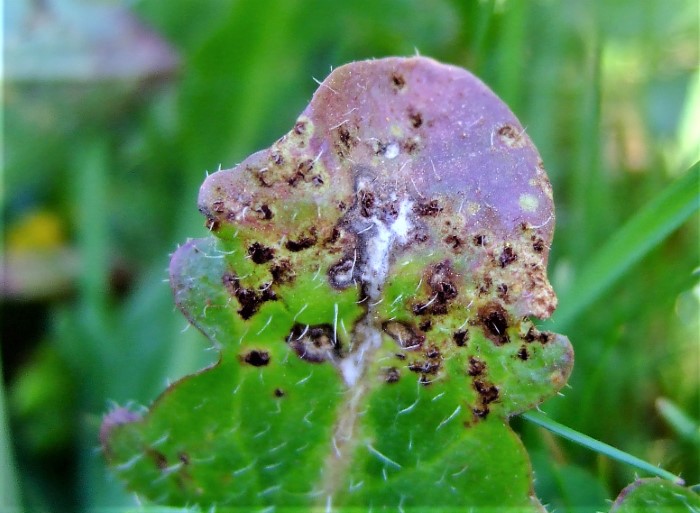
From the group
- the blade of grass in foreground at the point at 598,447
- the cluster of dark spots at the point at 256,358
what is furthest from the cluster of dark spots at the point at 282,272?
the blade of grass in foreground at the point at 598,447

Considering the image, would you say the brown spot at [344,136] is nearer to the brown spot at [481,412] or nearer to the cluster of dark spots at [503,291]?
the cluster of dark spots at [503,291]

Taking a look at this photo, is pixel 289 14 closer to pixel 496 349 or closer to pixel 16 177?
pixel 16 177

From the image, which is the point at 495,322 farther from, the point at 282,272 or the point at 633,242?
the point at 633,242

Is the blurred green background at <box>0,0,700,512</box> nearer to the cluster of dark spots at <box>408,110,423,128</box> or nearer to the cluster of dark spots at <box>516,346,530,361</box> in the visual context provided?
the cluster of dark spots at <box>516,346,530,361</box>

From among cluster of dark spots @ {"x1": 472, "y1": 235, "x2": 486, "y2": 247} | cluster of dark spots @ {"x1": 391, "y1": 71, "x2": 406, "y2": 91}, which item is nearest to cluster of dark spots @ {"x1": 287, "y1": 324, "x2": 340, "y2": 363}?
cluster of dark spots @ {"x1": 472, "y1": 235, "x2": 486, "y2": 247}

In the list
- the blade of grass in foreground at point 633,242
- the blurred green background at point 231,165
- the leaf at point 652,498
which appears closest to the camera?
the leaf at point 652,498

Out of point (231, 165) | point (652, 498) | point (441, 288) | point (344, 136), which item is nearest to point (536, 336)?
point (441, 288)

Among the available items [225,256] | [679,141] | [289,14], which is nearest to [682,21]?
[679,141]
